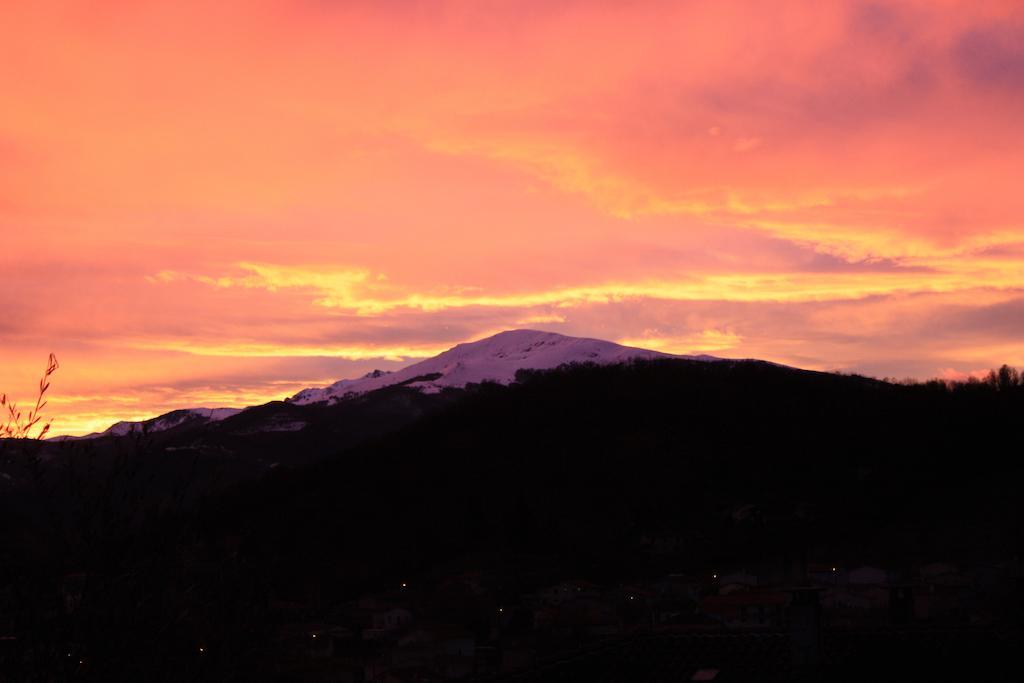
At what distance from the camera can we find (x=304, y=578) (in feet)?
399

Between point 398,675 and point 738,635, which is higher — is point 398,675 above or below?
below

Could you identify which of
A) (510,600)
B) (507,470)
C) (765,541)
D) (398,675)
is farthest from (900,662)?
(507,470)

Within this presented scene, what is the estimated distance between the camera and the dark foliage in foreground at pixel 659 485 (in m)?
120

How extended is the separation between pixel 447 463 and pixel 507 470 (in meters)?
14.7

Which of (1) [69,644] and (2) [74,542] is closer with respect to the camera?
(1) [69,644]

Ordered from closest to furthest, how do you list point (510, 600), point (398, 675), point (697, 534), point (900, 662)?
point (900, 662) → point (398, 675) → point (510, 600) → point (697, 534)

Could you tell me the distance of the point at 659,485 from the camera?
5778 inches

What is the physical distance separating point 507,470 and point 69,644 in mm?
152478

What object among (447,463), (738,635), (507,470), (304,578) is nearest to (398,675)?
(738,635)

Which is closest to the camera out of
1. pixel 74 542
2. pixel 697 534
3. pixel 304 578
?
pixel 74 542

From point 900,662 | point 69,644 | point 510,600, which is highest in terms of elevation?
point 69,644

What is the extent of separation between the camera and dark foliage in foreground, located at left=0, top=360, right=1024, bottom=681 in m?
120

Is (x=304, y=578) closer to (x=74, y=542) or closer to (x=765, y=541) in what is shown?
(x=765, y=541)

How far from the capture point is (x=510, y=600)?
3826 inches
